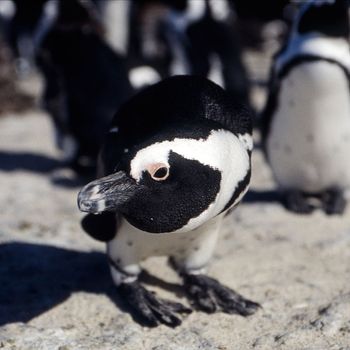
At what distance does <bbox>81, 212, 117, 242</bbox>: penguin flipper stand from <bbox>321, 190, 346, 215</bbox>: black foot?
5.26 ft

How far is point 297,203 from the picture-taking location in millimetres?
4039

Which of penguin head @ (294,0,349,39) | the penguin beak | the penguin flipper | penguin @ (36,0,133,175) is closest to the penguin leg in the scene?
the penguin flipper

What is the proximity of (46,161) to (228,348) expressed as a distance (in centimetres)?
299

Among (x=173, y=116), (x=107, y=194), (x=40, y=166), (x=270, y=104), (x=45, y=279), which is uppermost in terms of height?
(x=173, y=116)

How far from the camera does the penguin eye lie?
223 centimetres

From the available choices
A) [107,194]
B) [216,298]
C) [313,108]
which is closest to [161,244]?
[216,298]

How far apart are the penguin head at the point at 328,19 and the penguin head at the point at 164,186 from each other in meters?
1.58

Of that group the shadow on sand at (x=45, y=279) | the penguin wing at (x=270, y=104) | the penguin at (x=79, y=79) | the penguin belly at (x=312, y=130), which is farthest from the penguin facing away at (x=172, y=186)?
the penguin at (x=79, y=79)

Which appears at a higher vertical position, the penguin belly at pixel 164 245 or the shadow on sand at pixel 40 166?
the penguin belly at pixel 164 245

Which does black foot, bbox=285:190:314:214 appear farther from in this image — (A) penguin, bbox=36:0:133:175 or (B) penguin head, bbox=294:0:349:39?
(A) penguin, bbox=36:0:133:175

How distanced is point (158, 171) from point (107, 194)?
0.15 metres

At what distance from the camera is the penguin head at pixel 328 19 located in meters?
3.66

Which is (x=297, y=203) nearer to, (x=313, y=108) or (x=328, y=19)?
(x=313, y=108)

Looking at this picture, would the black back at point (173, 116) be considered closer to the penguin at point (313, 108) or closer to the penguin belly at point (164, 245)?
the penguin belly at point (164, 245)
